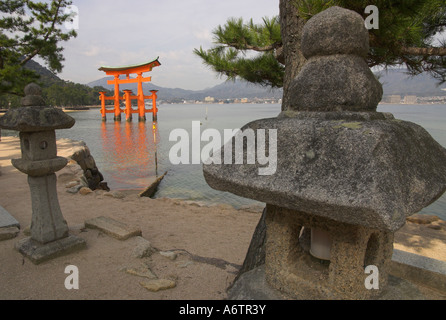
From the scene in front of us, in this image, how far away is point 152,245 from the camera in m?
4.71

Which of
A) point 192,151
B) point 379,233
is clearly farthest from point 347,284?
point 192,151

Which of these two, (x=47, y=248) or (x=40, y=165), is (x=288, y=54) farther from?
(x=47, y=248)

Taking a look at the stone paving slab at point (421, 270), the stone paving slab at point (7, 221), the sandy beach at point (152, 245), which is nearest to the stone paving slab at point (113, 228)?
the sandy beach at point (152, 245)

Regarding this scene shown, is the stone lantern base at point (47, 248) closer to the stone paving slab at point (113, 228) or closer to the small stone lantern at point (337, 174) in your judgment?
the stone paving slab at point (113, 228)

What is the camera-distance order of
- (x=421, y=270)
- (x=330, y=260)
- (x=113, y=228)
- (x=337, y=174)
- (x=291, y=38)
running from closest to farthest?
(x=337, y=174) → (x=330, y=260) → (x=421, y=270) → (x=291, y=38) → (x=113, y=228)

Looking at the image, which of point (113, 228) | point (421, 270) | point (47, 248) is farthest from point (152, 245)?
point (421, 270)

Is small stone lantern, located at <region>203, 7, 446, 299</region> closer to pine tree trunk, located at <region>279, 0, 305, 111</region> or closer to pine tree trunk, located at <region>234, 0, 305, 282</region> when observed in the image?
pine tree trunk, located at <region>234, 0, 305, 282</region>

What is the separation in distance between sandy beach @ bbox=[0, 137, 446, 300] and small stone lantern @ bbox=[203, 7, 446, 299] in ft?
5.71

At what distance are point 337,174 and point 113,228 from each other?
4183mm

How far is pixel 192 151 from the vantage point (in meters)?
19.2

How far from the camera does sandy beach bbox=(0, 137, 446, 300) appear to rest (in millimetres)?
3273

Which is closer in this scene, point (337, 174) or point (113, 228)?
point (337, 174)

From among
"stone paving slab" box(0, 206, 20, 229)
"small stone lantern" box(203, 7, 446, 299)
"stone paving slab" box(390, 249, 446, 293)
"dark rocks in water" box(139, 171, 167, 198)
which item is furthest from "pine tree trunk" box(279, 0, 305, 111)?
"dark rocks in water" box(139, 171, 167, 198)

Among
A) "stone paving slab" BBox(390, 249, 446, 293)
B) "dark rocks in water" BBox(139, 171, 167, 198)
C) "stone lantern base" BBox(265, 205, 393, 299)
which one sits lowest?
"dark rocks in water" BBox(139, 171, 167, 198)
